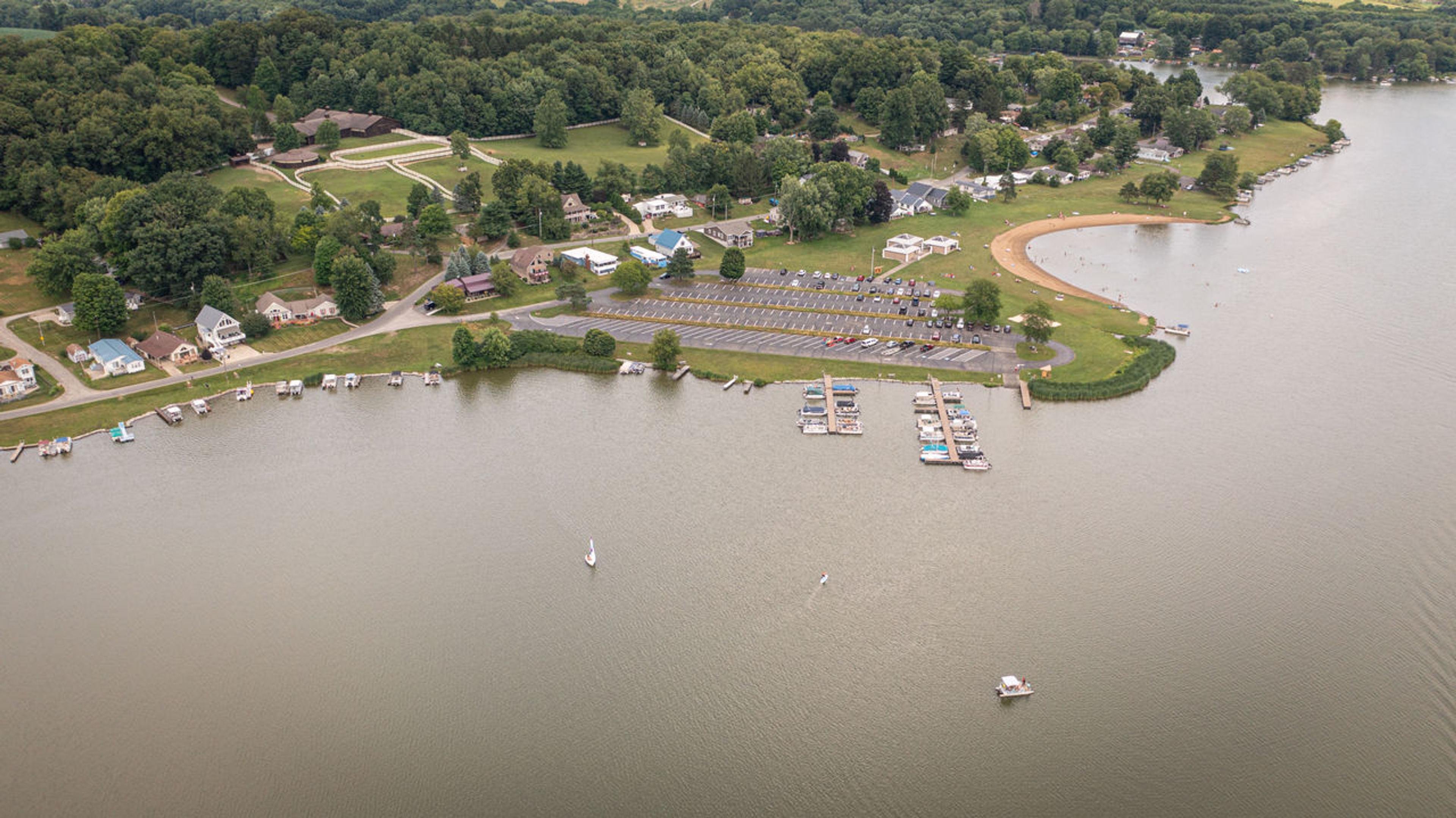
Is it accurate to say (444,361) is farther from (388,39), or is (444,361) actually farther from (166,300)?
(388,39)

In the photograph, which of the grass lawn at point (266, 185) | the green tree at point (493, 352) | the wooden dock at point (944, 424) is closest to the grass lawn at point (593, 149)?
the grass lawn at point (266, 185)

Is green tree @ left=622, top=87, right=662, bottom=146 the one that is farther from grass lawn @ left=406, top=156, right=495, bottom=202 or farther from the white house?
the white house

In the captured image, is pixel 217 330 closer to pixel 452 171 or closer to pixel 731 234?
pixel 731 234

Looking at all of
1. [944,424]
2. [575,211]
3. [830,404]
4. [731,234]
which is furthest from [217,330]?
[944,424]

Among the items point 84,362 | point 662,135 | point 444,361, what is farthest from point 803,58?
point 84,362

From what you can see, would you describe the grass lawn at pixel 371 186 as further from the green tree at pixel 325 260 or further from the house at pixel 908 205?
the house at pixel 908 205

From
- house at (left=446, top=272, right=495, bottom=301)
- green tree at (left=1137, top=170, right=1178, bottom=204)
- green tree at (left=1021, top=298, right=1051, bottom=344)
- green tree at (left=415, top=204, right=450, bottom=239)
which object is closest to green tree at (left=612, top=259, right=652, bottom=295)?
house at (left=446, top=272, right=495, bottom=301)

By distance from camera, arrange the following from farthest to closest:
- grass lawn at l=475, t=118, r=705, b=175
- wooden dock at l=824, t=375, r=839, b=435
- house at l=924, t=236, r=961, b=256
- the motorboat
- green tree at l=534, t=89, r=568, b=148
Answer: green tree at l=534, t=89, r=568, b=148, grass lawn at l=475, t=118, r=705, b=175, house at l=924, t=236, r=961, b=256, wooden dock at l=824, t=375, r=839, b=435, the motorboat
